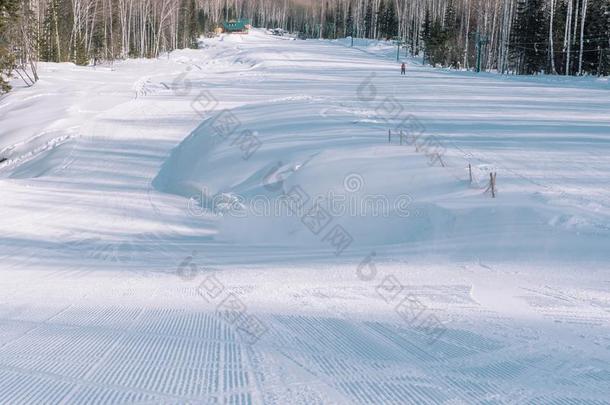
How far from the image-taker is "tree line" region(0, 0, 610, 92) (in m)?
34.4

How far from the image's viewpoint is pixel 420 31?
201 ft

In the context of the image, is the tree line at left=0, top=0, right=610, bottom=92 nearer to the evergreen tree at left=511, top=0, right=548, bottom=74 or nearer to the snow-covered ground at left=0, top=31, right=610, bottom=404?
the evergreen tree at left=511, top=0, right=548, bottom=74

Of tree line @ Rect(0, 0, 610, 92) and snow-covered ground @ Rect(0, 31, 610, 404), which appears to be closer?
snow-covered ground @ Rect(0, 31, 610, 404)

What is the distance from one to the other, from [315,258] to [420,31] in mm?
58541

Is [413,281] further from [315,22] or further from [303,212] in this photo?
[315,22]

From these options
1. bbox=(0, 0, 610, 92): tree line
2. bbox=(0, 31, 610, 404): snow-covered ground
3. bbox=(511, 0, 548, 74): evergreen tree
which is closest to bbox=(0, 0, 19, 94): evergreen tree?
bbox=(0, 0, 610, 92): tree line

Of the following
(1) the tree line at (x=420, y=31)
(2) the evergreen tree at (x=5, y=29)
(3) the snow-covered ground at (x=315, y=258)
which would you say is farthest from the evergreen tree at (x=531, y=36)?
(2) the evergreen tree at (x=5, y=29)

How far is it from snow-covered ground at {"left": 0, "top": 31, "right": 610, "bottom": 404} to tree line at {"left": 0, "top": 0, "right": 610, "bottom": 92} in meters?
16.3

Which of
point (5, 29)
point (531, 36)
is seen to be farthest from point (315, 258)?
point (531, 36)

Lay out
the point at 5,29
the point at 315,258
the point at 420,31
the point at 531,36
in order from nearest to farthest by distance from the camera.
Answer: the point at 315,258
the point at 5,29
the point at 531,36
the point at 420,31

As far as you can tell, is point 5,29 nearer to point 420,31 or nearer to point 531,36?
point 531,36

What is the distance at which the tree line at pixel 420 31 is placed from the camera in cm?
3438

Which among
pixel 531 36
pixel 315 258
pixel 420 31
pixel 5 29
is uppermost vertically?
pixel 420 31

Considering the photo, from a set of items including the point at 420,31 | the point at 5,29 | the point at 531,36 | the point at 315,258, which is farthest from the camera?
the point at 420,31
